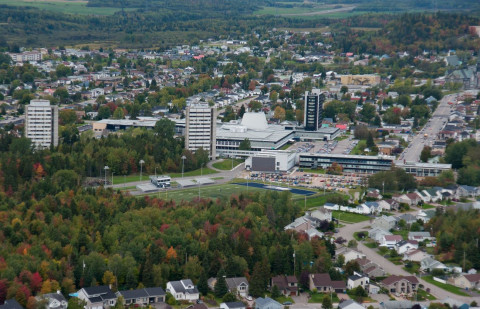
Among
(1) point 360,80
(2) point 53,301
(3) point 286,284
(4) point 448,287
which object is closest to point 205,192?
(3) point 286,284

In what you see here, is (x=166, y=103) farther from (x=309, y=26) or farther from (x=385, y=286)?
(x=309, y=26)

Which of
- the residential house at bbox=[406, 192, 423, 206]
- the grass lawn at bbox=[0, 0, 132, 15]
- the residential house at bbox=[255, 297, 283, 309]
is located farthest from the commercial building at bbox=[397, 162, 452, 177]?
the grass lawn at bbox=[0, 0, 132, 15]

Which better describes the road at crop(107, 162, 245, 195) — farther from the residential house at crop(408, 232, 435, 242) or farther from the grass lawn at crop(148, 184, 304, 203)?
the residential house at crop(408, 232, 435, 242)

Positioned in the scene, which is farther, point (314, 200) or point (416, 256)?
point (314, 200)

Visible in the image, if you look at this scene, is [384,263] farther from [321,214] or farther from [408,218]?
[408,218]

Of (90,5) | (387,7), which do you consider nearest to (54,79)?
(90,5)

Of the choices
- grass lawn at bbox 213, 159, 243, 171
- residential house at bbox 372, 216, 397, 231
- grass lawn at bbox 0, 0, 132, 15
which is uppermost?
grass lawn at bbox 0, 0, 132, 15
